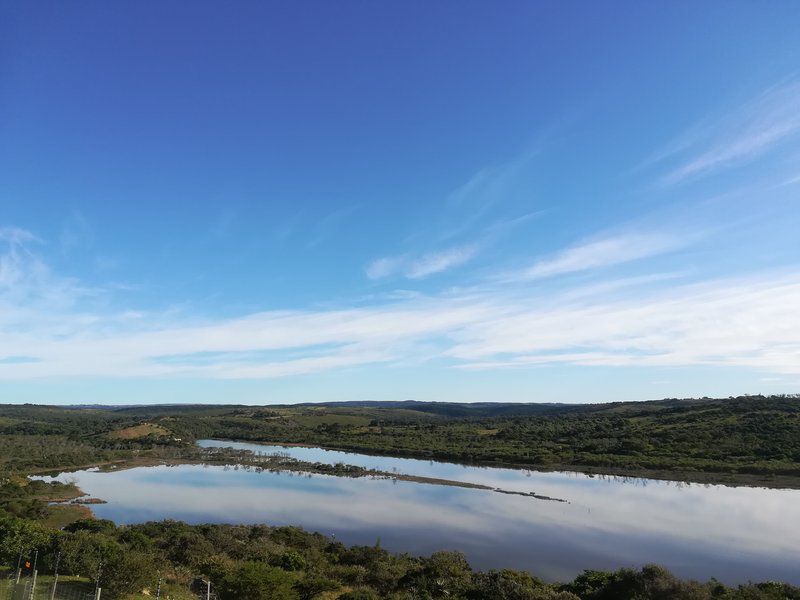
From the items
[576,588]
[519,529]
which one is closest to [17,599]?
[576,588]

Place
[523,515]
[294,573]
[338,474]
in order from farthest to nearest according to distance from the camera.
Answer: [338,474] → [523,515] → [294,573]

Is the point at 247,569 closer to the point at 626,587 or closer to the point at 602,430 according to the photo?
the point at 626,587

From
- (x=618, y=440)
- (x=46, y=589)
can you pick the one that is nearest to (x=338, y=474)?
(x=618, y=440)

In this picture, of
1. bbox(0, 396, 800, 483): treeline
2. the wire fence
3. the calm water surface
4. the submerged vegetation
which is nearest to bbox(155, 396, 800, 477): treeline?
bbox(0, 396, 800, 483): treeline

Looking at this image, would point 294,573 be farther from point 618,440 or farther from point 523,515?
point 618,440

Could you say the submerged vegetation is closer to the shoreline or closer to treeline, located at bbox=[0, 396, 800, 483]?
treeline, located at bbox=[0, 396, 800, 483]

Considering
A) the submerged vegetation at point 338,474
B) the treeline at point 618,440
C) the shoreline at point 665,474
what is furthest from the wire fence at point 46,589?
the treeline at point 618,440
